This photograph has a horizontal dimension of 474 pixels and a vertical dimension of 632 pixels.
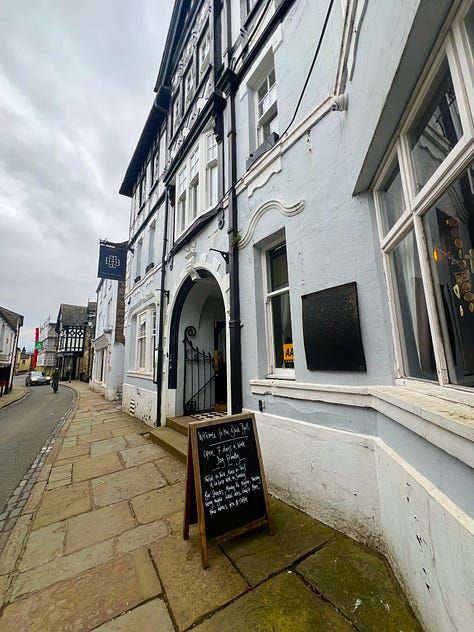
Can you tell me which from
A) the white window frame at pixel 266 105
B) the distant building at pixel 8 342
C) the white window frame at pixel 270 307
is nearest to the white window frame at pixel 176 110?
the white window frame at pixel 266 105

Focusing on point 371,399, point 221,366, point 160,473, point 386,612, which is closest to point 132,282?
point 221,366

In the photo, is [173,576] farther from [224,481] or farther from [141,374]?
[141,374]

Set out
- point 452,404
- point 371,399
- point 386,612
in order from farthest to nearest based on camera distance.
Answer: point 371,399 → point 386,612 → point 452,404

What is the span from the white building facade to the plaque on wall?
0.02 m

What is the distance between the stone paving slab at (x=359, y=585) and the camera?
1.73 m

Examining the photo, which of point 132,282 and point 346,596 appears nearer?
point 346,596

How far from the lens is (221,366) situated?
7.35 metres

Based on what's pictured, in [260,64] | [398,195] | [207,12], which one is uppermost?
[207,12]

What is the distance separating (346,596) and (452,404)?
66.0 inches

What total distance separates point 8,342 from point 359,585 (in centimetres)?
Result: 3146

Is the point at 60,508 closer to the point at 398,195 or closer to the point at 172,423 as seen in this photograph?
the point at 172,423

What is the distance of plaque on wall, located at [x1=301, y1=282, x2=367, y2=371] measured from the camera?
267 centimetres

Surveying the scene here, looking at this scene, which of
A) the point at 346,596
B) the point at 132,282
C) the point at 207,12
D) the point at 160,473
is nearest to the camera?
the point at 346,596

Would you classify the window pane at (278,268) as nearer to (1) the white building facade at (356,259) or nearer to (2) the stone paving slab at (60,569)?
(1) the white building facade at (356,259)
